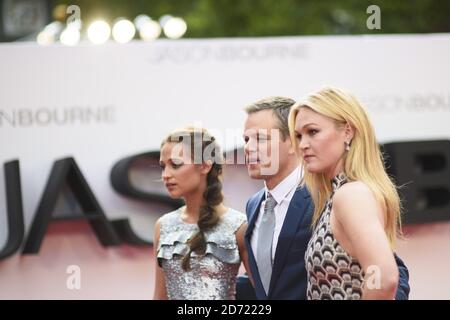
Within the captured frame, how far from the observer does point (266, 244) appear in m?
3.37

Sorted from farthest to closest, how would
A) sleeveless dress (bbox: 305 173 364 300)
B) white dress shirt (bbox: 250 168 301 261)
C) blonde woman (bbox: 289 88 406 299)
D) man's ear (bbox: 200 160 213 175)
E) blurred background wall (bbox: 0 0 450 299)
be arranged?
1. blurred background wall (bbox: 0 0 450 299)
2. man's ear (bbox: 200 160 213 175)
3. white dress shirt (bbox: 250 168 301 261)
4. sleeveless dress (bbox: 305 173 364 300)
5. blonde woman (bbox: 289 88 406 299)

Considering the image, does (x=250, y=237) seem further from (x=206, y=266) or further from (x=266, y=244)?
(x=206, y=266)

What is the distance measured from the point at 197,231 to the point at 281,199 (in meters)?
0.38

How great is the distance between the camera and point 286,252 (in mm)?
3281

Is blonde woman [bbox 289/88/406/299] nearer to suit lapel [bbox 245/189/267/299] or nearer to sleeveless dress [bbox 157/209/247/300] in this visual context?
suit lapel [bbox 245/189/267/299]

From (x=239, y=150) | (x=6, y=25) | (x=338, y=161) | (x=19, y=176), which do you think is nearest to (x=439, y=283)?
(x=239, y=150)

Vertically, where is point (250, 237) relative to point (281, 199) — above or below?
below

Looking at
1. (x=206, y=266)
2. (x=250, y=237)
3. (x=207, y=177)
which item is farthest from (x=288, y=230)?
(x=207, y=177)

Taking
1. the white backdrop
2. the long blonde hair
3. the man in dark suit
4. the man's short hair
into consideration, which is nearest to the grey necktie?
the man in dark suit

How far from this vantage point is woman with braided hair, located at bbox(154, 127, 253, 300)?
11.5 feet

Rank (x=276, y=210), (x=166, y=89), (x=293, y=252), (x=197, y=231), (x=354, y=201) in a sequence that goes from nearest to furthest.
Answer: (x=354, y=201) < (x=293, y=252) < (x=276, y=210) < (x=197, y=231) < (x=166, y=89)

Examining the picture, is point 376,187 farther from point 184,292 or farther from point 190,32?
point 190,32

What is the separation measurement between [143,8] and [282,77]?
370 inches

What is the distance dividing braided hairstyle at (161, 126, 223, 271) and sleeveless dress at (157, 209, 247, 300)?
0.02m
